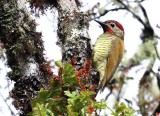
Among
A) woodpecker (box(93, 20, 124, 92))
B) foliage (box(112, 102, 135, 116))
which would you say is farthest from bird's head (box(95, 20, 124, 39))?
foliage (box(112, 102, 135, 116))

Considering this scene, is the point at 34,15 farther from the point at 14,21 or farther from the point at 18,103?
the point at 18,103

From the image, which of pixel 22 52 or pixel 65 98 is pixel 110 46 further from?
pixel 65 98

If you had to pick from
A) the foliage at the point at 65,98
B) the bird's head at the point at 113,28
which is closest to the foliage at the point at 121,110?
the foliage at the point at 65,98

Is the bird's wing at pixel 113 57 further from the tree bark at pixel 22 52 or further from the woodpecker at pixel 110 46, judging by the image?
the tree bark at pixel 22 52

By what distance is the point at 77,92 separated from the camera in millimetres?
2328

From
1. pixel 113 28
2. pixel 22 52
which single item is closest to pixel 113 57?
pixel 113 28

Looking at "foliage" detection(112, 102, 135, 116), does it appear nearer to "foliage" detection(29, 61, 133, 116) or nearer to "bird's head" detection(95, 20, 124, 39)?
"foliage" detection(29, 61, 133, 116)

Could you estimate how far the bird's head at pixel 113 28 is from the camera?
195 inches

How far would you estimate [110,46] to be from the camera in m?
4.65

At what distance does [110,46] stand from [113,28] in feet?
1.25

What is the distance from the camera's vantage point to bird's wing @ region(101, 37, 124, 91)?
4.34 meters

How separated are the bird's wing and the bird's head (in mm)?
142

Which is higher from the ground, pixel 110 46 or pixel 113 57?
pixel 110 46

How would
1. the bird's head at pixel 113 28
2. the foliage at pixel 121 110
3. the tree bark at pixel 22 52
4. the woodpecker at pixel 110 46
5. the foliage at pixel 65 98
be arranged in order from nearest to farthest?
the foliage at pixel 65 98 < the foliage at pixel 121 110 < the tree bark at pixel 22 52 < the woodpecker at pixel 110 46 < the bird's head at pixel 113 28
